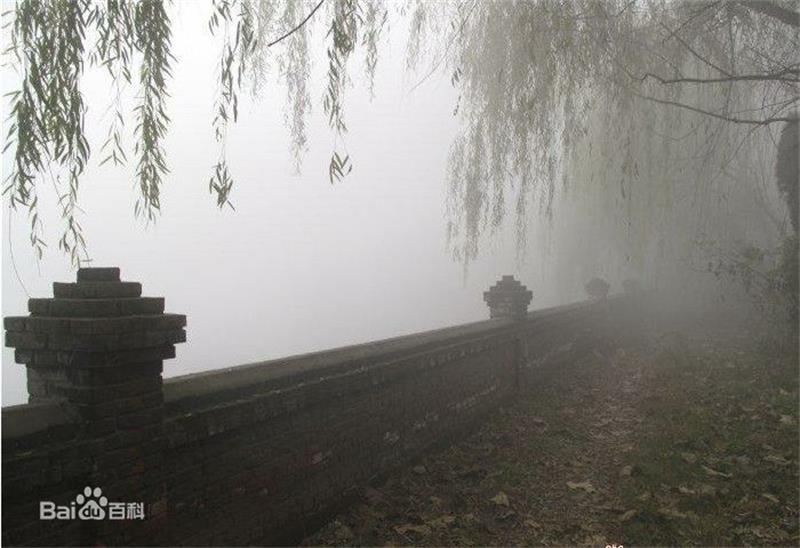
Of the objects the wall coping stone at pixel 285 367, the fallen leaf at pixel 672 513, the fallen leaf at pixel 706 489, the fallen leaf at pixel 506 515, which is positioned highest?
the wall coping stone at pixel 285 367

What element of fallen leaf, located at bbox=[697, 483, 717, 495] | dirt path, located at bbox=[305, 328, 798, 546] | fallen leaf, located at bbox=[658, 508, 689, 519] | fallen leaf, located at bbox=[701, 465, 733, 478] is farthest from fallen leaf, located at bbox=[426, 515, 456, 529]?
fallen leaf, located at bbox=[701, 465, 733, 478]

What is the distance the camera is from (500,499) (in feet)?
15.8

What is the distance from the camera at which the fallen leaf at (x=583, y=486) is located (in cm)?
509

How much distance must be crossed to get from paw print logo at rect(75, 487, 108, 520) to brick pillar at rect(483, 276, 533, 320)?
21.5ft

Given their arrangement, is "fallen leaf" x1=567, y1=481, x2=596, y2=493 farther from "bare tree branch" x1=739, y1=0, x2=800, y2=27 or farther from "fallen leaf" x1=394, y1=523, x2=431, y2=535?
"bare tree branch" x1=739, y1=0, x2=800, y2=27

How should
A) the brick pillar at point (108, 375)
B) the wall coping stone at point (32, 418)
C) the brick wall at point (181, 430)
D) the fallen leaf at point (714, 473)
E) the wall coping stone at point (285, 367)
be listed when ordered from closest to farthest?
the wall coping stone at point (32, 418) → the brick wall at point (181, 430) → the brick pillar at point (108, 375) → the wall coping stone at point (285, 367) → the fallen leaf at point (714, 473)

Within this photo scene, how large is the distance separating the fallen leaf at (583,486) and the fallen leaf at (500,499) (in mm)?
677

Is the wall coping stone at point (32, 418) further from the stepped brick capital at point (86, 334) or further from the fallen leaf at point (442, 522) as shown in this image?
the fallen leaf at point (442, 522)

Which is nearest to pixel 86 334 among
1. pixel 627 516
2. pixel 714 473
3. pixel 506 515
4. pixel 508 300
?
pixel 506 515

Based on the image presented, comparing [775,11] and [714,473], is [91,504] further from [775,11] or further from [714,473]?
[775,11]

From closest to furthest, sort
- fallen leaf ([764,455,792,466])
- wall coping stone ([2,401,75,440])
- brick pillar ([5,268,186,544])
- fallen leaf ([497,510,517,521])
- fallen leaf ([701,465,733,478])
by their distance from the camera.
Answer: wall coping stone ([2,401,75,440])
brick pillar ([5,268,186,544])
fallen leaf ([497,510,517,521])
fallen leaf ([701,465,733,478])
fallen leaf ([764,455,792,466])

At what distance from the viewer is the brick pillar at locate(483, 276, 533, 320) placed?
8562 mm

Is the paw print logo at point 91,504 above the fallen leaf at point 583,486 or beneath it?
above

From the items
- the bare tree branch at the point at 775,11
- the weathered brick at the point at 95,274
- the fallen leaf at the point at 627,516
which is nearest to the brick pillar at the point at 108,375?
the weathered brick at the point at 95,274
